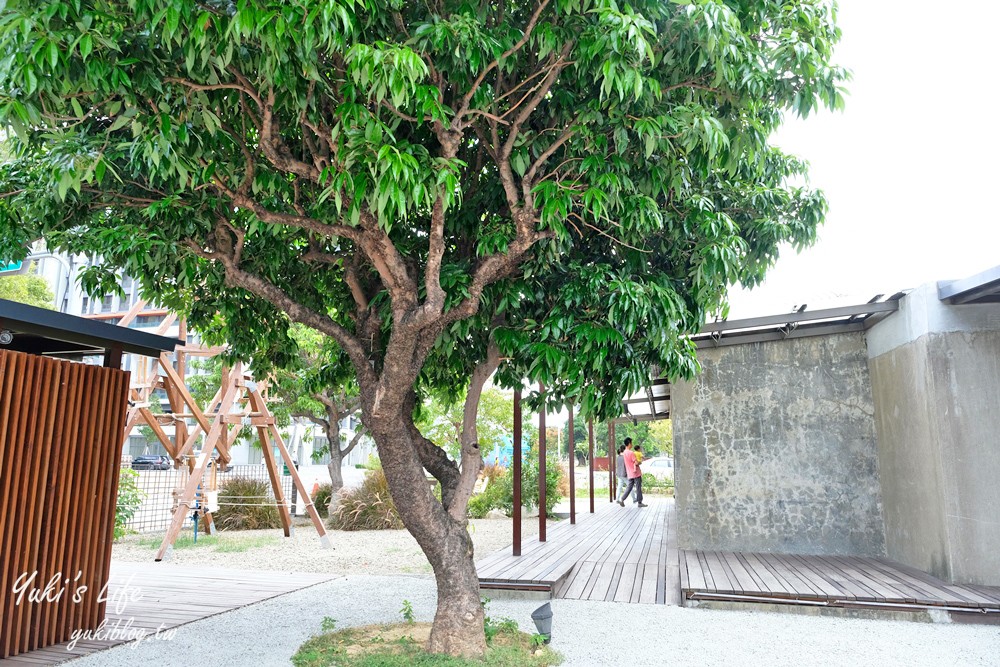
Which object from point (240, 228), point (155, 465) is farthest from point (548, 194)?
point (155, 465)

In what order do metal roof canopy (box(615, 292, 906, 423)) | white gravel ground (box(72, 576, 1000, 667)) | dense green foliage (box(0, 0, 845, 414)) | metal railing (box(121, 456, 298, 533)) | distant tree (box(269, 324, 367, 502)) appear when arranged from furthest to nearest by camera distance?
distant tree (box(269, 324, 367, 502)) → metal railing (box(121, 456, 298, 533)) → metal roof canopy (box(615, 292, 906, 423)) → white gravel ground (box(72, 576, 1000, 667)) → dense green foliage (box(0, 0, 845, 414))

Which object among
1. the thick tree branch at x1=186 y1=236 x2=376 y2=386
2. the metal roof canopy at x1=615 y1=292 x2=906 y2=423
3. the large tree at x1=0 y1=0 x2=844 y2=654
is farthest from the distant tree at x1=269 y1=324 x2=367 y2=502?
the thick tree branch at x1=186 y1=236 x2=376 y2=386

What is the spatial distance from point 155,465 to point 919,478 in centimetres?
4098

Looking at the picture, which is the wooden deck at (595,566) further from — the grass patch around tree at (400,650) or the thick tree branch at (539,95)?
the thick tree branch at (539,95)

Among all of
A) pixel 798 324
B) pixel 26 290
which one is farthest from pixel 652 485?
pixel 26 290

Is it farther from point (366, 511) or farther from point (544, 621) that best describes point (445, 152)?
point (366, 511)

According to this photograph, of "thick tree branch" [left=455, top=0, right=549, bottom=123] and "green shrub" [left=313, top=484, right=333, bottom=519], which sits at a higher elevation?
"thick tree branch" [left=455, top=0, right=549, bottom=123]

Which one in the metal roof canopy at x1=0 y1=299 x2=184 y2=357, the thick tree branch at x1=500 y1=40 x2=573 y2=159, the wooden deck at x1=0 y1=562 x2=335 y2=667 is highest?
the thick tree branch at x1=500 y1=40 x2=573 y2=159

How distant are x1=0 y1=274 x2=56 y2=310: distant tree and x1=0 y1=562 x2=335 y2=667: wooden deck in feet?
33.2

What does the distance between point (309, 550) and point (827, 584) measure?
311 inches

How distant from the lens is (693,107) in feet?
14.1

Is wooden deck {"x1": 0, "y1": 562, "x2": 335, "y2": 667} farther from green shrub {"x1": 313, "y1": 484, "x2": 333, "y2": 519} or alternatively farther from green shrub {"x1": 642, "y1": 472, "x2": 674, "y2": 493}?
green shrub {"x1": 642, "y1": 472, "x2": 674, "y2": 493}

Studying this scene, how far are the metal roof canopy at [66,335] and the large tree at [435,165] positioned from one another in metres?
0.40

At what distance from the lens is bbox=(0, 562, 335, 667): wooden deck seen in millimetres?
5469
